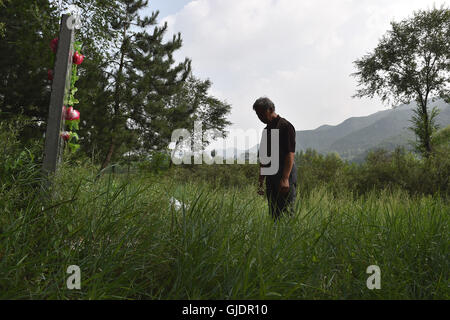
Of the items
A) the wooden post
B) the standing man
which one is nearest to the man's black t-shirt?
the standing man

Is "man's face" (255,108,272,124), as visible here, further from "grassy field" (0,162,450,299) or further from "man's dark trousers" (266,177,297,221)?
"grassy field" (0,162,450,299)

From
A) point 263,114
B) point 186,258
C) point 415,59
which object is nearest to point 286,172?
point 263,114

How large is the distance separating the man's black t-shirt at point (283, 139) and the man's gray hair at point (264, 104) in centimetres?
15

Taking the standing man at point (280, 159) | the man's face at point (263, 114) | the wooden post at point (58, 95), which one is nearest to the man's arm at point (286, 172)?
the standing man at point (280, 159)

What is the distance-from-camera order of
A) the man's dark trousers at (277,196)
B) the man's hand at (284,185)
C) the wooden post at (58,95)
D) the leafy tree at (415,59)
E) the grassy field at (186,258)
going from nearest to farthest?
the grassy field at (186,258), the wooden post at (58,95), the man's hand at (284,185), the man's dark trousers at (277,196), the leafy tree at (415,59)

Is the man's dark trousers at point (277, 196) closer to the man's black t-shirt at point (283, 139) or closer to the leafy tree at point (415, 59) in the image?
the man's black t-shirt at point (283, 139)

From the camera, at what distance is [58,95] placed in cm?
267

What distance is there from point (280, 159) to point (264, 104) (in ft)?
2.20

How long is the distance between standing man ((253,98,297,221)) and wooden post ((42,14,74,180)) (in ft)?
6.71

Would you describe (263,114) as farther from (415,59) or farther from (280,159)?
(415,59)

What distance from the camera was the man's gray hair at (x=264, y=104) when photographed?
314 centimetres
